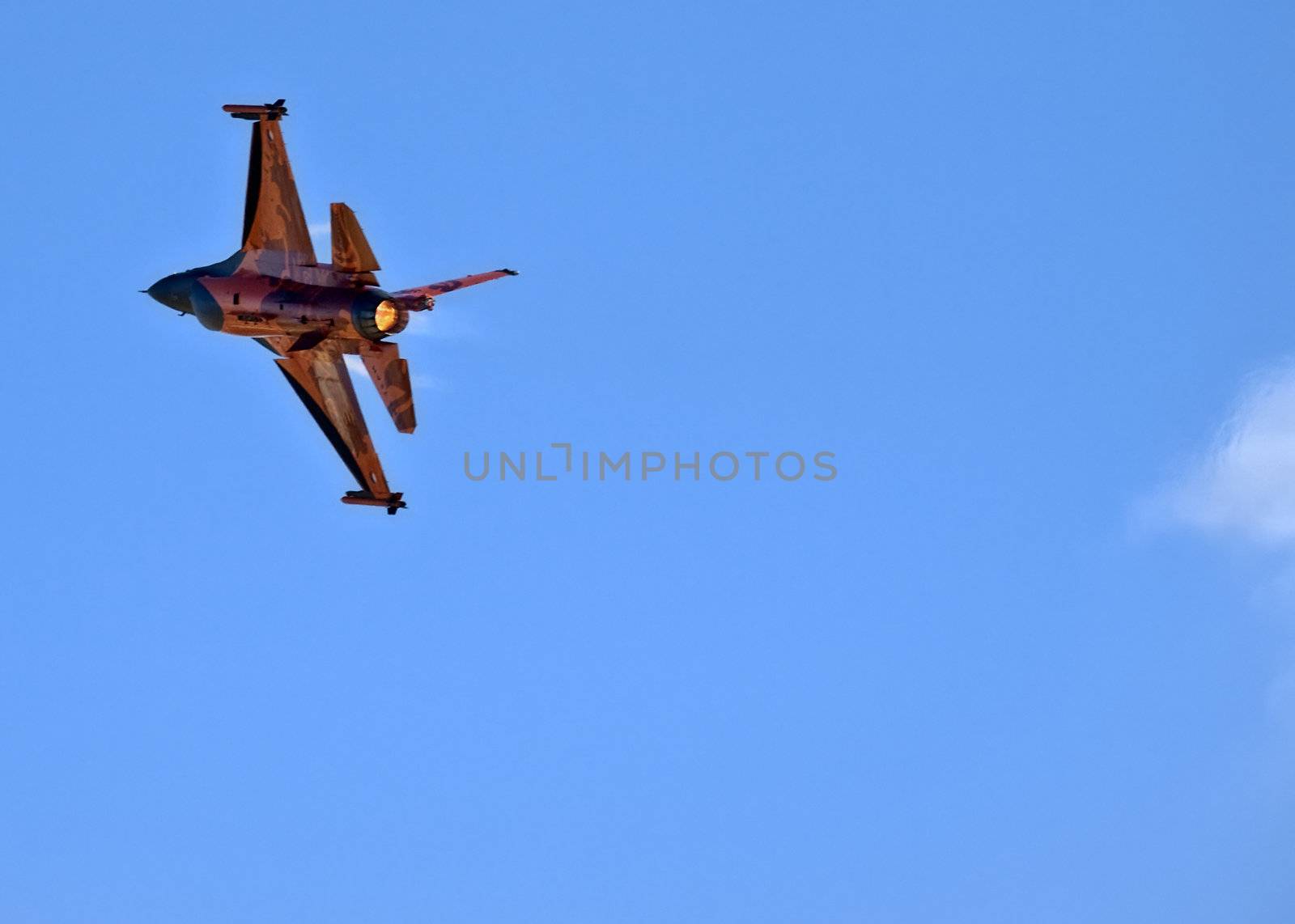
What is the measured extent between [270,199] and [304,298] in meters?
5.22

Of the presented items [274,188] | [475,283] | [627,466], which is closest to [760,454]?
[627,466]

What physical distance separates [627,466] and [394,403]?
27.9 feet

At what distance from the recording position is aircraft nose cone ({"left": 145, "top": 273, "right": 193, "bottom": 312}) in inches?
3396

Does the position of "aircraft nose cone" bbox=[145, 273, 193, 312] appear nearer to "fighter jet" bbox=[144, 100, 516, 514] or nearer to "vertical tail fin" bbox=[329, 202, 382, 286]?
"fighter jet" bbox=[144, 100, 516, 514]

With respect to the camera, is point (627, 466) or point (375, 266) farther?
point (627, 466)

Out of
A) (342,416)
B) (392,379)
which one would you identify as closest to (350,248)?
(392,379)

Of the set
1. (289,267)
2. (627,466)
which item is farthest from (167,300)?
(627,466)

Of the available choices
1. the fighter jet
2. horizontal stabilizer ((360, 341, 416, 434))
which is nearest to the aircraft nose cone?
the fighter jet

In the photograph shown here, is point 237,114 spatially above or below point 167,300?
above

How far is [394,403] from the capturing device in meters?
84.8

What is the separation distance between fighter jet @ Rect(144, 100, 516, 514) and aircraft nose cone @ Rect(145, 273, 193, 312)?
28 mm

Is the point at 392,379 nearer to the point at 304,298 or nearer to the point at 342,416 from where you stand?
the point at 304,298

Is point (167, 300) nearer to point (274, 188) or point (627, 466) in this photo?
point (274, 188)

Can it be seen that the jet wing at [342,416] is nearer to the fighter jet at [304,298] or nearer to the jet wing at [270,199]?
the fighter jet at [304,298]
